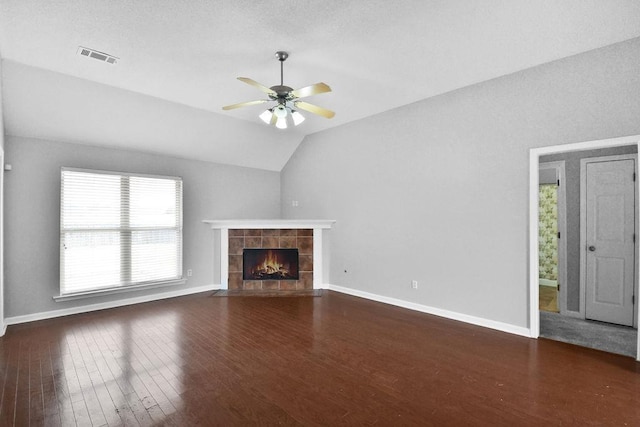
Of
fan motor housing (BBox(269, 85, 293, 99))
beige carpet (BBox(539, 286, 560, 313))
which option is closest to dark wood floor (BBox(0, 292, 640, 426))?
beige carpet (BBox(539, 286, 560, 313))

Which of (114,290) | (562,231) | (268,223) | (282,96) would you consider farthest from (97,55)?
(562,231)

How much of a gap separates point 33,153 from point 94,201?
910 mm

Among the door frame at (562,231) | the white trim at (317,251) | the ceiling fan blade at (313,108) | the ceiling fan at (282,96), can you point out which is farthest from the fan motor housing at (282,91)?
the door frame at (562,231)

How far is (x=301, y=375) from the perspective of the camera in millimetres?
2699

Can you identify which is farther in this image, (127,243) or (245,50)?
(127,243)

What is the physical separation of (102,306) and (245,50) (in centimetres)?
422

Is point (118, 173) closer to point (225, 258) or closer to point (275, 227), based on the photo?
point (225, 258)

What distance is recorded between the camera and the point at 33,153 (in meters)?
4.15

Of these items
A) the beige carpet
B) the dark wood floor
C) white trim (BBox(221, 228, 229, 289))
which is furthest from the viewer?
white trim (BBox(221, 228, 229, 289))

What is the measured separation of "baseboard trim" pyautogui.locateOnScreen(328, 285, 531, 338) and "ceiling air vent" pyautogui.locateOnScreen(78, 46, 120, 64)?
15.0ft

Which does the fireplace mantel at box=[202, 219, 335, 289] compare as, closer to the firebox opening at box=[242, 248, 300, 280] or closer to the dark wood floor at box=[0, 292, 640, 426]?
the firebox opening at box=[242, 248, 300, 280]

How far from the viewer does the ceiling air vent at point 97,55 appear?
297cm

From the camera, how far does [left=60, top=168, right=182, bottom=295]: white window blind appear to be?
4.29 meters

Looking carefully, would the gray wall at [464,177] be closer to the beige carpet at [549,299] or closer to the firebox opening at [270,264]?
the firebox opening at [270,264]
